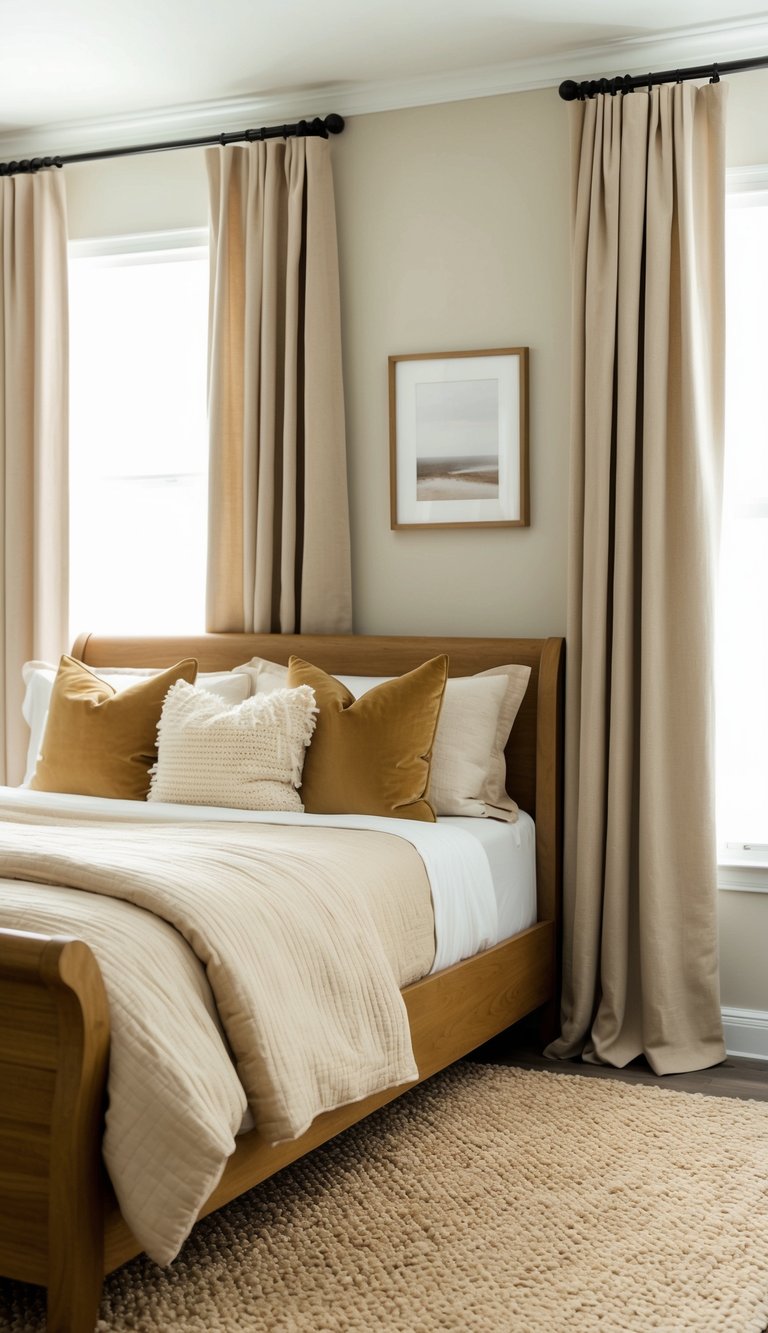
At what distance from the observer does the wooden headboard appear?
3.56 m

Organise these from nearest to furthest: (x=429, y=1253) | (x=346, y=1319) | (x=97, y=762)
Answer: (x=346, y=1319)
(x=429, y=1253)
(x=97, y=762)

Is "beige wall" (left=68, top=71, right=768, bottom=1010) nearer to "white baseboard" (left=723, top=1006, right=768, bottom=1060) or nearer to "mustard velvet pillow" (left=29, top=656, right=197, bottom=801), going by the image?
"white baseboard" (left=723, top=1006, right=768, bottom=1060)

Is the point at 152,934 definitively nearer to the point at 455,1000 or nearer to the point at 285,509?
the point at 455,1000

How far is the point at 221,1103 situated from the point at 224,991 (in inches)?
7.5

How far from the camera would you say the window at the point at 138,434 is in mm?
4332

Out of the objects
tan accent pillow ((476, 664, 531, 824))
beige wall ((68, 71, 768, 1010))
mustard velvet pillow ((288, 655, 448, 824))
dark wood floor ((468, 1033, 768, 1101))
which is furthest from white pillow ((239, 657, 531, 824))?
dark wood floor ((468, 1033, 768, 1101))

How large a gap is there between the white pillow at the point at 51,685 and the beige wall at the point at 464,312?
1.69ft

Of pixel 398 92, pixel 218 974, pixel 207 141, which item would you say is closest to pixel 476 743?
pixel 218 974

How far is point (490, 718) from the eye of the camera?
3502 mm

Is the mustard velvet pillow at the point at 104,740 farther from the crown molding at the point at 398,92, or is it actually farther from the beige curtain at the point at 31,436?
the crown molding at the point at 398,92

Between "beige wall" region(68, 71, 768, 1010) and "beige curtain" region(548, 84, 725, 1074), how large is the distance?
0.62ft

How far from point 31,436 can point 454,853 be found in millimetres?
2261

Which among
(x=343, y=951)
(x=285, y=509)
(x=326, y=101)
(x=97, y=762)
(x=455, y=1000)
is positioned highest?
(x=326, y=101)

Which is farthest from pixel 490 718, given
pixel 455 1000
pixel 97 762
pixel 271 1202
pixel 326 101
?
pixel 326 101
